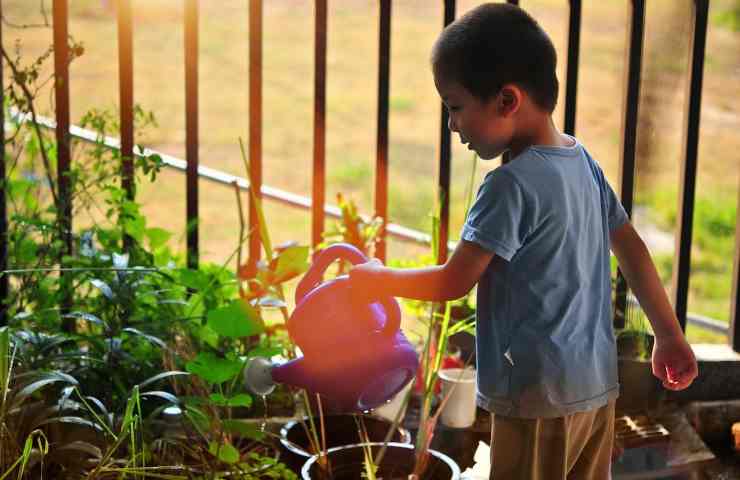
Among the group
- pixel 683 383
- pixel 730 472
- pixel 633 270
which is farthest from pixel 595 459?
pixel 730 472

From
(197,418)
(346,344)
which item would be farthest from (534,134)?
(197,418)

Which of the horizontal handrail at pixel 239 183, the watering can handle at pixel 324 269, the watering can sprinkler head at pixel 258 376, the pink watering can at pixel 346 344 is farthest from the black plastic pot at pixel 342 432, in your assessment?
the horizontal handrail at pixel 239 183

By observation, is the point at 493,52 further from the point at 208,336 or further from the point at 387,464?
the point at 208,336

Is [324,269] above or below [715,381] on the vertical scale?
above

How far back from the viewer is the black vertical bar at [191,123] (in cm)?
275

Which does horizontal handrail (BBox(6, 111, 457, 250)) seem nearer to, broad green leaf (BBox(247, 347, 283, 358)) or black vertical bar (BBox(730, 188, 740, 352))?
broad green leaf (BBox(247, 347, 283, 358))

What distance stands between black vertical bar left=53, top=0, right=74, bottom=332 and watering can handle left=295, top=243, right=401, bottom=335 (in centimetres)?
94

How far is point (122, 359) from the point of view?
94.1 inches

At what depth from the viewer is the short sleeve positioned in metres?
1.64

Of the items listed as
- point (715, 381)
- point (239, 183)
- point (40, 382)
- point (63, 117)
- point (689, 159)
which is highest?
point (63, 117)

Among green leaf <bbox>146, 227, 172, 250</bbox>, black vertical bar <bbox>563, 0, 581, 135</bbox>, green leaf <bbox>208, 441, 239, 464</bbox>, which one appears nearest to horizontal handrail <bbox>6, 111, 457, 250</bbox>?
green leaf <bbox>146, 227, 172, 250</bbox>

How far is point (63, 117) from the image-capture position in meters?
2.72

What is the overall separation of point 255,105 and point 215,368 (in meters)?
0.95

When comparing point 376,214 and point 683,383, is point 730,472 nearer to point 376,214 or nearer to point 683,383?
Result: point 683,383
